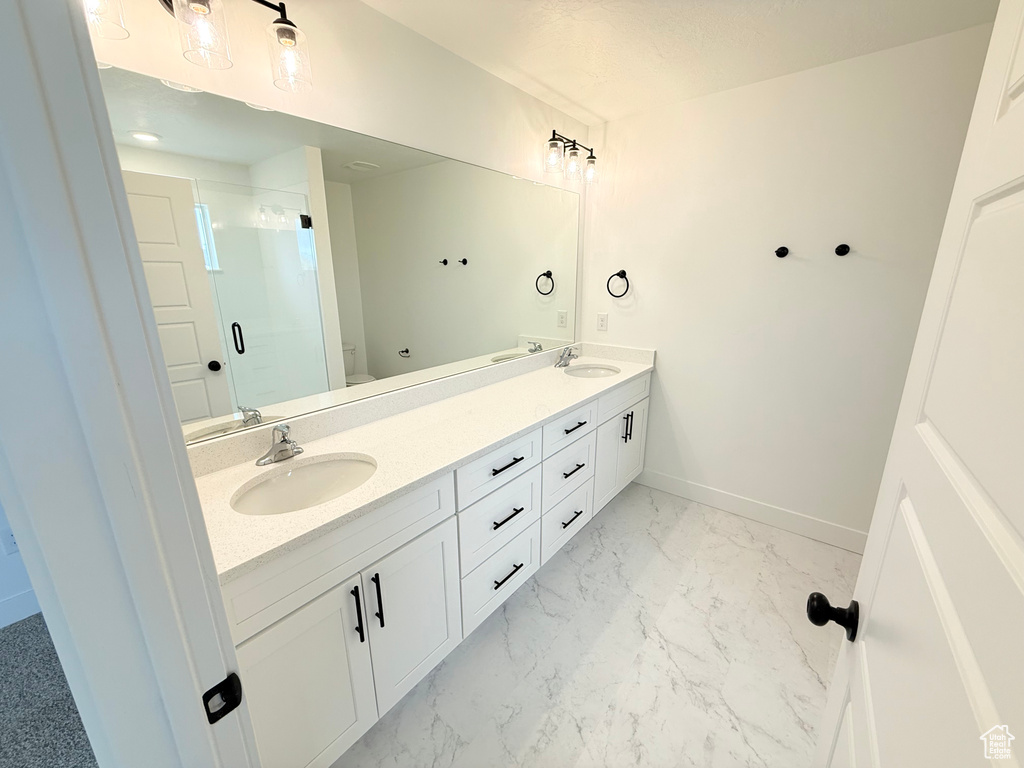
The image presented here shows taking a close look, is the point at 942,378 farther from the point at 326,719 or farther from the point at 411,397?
the point at 411,397

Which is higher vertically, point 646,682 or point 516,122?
point 516,122

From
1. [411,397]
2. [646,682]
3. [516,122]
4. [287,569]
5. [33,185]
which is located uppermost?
[516,122]

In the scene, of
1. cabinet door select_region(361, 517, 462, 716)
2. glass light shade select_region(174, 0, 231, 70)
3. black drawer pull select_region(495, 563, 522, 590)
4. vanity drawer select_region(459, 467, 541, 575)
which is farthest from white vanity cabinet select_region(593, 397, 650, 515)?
glass light shade select_region(174, 0, 231, 70)

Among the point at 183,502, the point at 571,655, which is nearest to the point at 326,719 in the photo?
the point at 571,655

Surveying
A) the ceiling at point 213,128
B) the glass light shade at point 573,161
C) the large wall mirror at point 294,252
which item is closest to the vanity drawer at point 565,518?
the large wall mirror at point 294,252

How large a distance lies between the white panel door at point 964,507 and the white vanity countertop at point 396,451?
993mm

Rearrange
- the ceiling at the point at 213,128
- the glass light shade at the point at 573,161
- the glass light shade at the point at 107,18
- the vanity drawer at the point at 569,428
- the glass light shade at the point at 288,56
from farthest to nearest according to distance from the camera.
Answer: the glass light shade at the point at 573,161, the vanity drawer at the point at 569,428, the glass light shade at the point at 288,56, the ceiling at the point at 213,128, the glass light shade at the point at 107,18

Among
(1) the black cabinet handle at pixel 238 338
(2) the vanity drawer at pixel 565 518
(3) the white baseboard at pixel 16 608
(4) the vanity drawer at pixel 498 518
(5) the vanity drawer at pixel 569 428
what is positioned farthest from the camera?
(2) the vanity drawer at pixel 565 518

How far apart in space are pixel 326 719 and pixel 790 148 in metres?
2.83

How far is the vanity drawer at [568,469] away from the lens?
5.92 feet

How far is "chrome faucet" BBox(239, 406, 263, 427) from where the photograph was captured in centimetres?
131

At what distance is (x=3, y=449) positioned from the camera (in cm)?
32

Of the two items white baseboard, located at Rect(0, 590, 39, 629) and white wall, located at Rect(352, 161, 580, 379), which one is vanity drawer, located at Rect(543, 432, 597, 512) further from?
white baseboard, located at Rect(0, 590, 39, 629)

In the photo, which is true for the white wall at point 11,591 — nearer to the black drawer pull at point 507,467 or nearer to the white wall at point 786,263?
the black drawer pull at point 507,467
